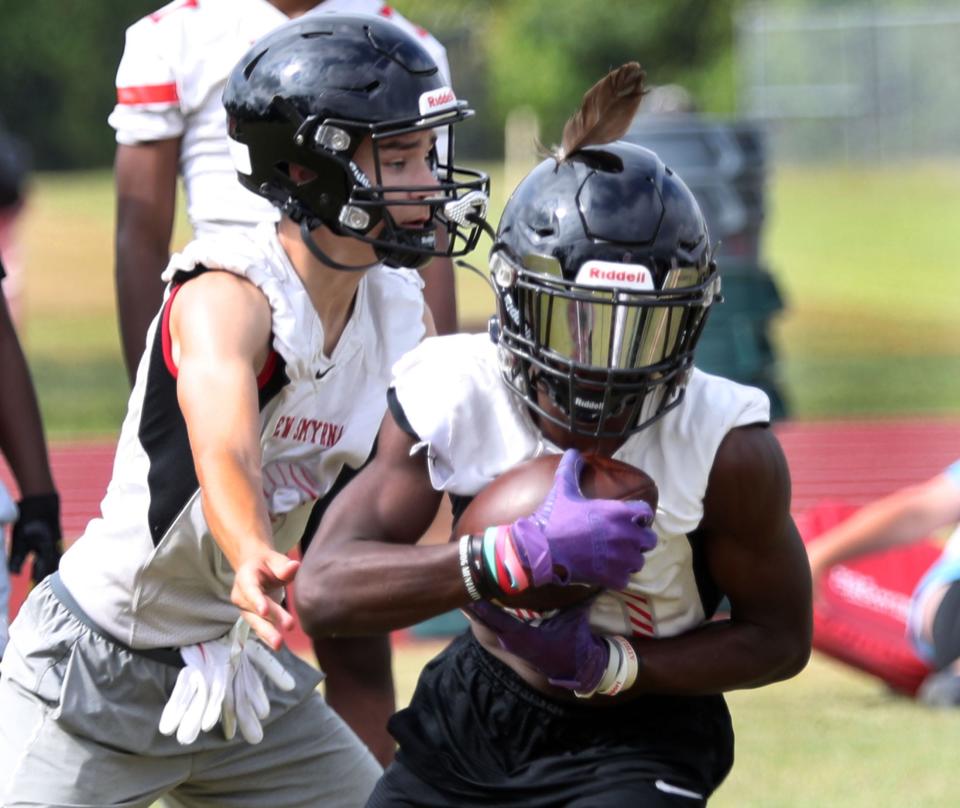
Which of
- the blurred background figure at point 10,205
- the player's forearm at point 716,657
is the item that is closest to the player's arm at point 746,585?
the player's forearm at point 716,657

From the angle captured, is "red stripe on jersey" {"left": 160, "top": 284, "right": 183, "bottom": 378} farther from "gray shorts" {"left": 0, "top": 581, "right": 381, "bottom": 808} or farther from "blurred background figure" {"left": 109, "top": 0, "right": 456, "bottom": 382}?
"blurred background figure" {"left": 109, "top": 0, "right": 456, "bottom": 382}

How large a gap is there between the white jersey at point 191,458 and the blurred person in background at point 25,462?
2.05 feet

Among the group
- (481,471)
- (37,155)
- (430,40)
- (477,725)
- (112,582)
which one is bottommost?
(37,155)

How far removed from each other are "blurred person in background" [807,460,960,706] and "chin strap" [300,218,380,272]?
318 centimetres

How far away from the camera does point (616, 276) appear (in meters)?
2.69

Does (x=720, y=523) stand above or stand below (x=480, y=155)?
above

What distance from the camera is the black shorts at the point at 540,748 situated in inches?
111

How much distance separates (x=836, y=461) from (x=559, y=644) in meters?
10.9

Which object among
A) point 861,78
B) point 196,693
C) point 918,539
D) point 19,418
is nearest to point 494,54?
point 861,78

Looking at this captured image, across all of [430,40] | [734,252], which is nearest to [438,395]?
[430,40]

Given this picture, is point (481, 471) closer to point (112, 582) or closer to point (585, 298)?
point (585, 298)

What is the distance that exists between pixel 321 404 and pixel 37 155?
36.7 meters

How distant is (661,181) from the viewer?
2.82m

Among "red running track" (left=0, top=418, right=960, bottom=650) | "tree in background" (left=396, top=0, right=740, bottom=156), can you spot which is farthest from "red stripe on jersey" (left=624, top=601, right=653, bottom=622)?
"tree in background" (left=396, top=0, right=740, bottom=156)
